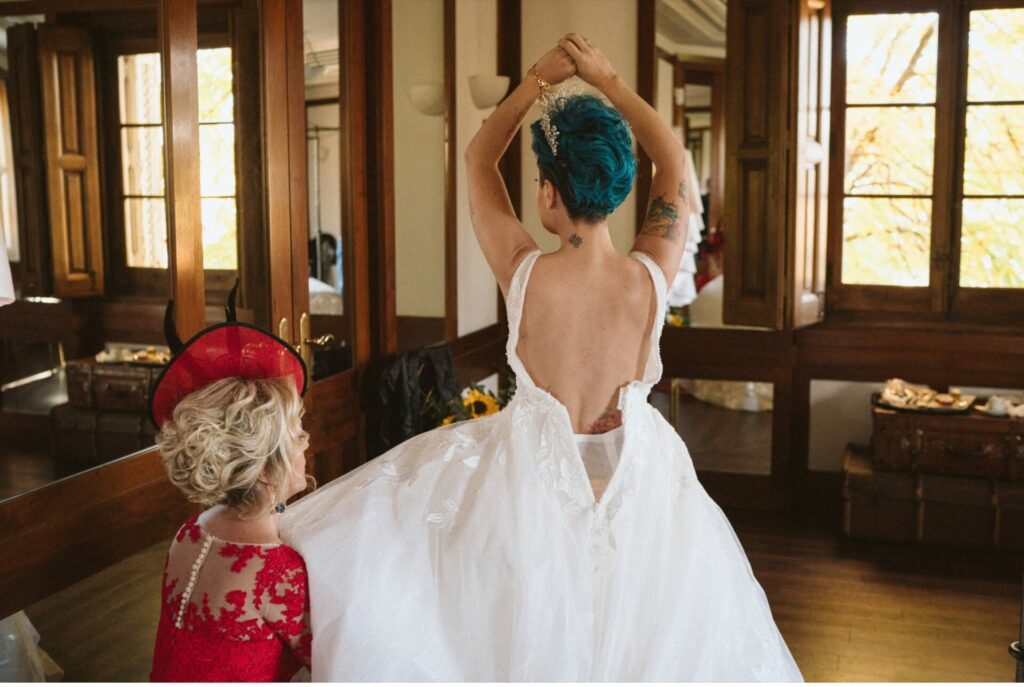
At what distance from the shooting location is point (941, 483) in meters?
4.38

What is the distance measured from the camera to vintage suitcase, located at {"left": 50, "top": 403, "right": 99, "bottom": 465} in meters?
2.15

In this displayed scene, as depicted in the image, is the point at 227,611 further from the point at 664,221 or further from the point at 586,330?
the point at 664,221

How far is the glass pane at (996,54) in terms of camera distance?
4547mm

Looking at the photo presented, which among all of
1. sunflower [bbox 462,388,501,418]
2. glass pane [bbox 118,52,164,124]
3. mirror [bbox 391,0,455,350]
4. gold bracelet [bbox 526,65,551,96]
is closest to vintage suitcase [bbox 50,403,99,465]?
glass pane [bbox 118,52,164,124]

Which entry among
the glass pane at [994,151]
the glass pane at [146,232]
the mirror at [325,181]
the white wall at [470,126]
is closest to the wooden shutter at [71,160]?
the glass pane at [146,232]

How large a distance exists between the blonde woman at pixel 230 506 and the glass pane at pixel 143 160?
0.98 m

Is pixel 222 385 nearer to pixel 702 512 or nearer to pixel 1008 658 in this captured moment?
pixel 702 512

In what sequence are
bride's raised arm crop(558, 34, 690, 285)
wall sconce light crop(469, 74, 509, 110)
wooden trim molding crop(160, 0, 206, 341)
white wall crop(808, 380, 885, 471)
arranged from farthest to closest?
1. white wall crop(808, 380, 885, 471)
2. wall sconce light crop(469, 74, 509, 110)
3. wooden trim molding crop(160, 0, 206, 341)
4. bride's raised arm crop(558, 34, 690, 285)

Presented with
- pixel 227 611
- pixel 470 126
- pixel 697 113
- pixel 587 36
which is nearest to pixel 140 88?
pixel 227 611

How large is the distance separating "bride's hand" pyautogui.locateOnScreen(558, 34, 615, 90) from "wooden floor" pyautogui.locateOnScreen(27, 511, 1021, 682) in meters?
1.55

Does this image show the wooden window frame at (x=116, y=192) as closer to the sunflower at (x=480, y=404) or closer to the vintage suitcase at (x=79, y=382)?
the vintage suitcase at (x=79, y=382)

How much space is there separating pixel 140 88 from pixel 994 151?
148 inches

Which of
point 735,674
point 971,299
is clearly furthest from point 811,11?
point 735,674

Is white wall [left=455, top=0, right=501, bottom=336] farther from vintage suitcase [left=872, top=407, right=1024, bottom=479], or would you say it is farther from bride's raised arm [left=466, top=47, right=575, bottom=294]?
bride's raised arm [left=466, top=47, right=575, bottom=294]
